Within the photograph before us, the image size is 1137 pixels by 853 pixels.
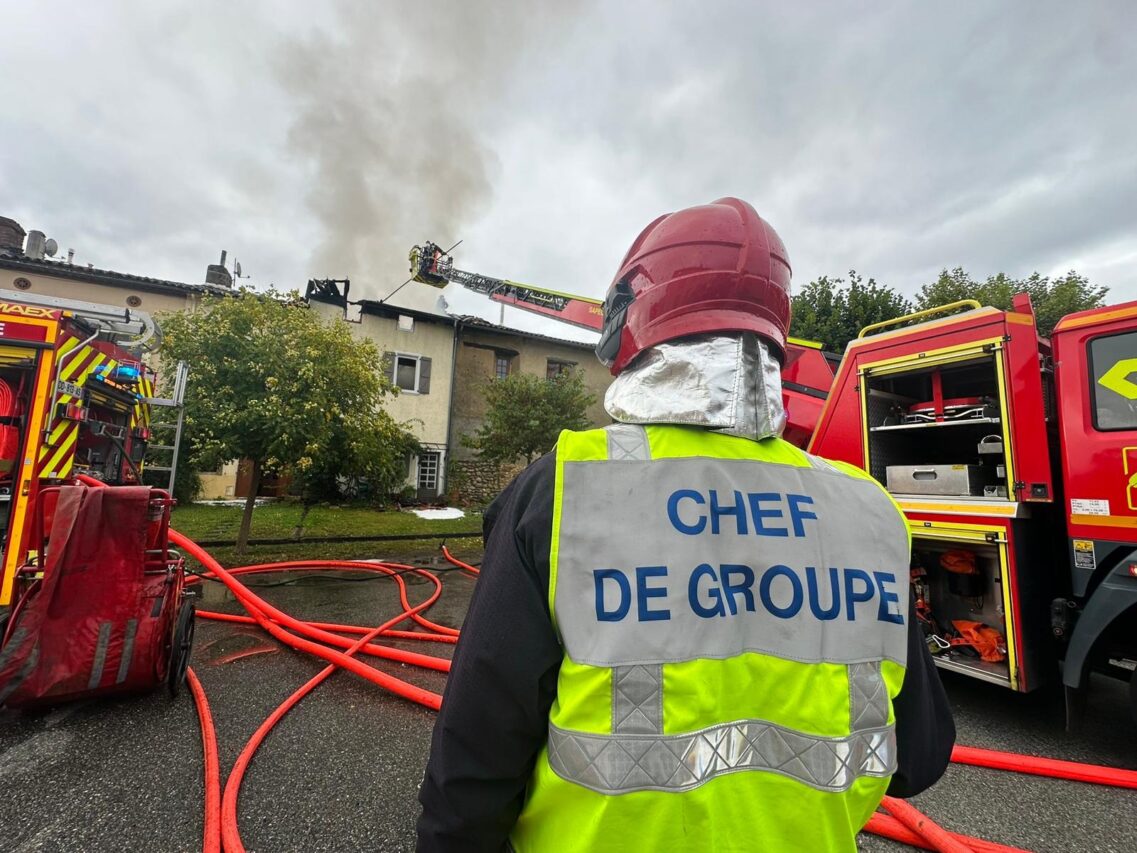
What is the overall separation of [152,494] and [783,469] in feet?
12.1

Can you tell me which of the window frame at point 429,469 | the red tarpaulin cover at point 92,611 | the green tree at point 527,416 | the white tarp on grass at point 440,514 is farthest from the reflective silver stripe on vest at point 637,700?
the window frame at point 429,469

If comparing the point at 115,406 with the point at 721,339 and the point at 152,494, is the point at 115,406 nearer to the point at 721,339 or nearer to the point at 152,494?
the point at 152,494

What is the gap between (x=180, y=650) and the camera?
129 inches

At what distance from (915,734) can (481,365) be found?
57.8 feet

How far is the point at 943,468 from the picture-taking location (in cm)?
374

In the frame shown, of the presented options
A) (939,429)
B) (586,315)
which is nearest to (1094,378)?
(939,429)

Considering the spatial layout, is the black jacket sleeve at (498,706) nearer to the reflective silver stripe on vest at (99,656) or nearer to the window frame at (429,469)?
the reflective silver stripe on vest at (99,656)

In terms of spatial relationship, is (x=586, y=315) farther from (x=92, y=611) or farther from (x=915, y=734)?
(x=915, y=734)

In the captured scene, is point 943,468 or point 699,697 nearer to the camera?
point 699,697

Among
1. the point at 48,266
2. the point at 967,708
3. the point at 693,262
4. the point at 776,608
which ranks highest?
the point at 48,266

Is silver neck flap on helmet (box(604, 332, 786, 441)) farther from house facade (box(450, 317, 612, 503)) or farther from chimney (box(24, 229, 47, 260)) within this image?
chimney (box(24, 229, 47, 260))

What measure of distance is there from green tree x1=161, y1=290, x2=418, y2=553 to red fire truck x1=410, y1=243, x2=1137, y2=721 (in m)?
6.76

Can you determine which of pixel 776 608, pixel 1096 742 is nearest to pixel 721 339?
pixel 776 608

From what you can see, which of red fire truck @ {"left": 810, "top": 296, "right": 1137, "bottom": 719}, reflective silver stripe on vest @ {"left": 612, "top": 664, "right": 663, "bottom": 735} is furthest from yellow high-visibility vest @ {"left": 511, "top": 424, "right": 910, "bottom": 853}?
red fire truck @ {"left": 810, "top": 296, "right": 1137, "bottom": 719}
